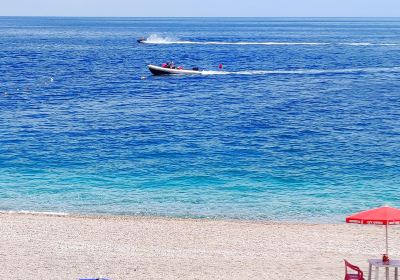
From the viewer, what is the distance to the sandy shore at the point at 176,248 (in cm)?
2109

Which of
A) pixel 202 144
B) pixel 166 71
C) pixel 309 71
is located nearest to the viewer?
pixel 202 144

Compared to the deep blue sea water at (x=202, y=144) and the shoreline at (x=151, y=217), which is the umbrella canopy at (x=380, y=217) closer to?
the shoreline at (x=151, y=217)

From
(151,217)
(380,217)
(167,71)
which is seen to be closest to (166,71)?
(167,71)

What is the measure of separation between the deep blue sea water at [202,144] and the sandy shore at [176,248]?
2.90 m

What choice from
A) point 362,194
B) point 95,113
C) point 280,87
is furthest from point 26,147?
point 280,87

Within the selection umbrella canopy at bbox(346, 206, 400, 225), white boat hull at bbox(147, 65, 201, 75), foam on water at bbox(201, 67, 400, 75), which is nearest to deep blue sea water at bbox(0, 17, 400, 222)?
white boat hull at bbox(147, 65, 201, 75)

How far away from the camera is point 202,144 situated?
145 feet

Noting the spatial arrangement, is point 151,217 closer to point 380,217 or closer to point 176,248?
point 176,248

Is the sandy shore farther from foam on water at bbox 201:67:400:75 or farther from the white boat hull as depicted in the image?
foam on water at bbox 201:67:400:75

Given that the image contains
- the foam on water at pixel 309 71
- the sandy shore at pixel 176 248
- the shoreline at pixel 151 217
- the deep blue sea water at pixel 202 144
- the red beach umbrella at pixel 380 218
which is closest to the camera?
the red beach umbrella at pixel 380 218

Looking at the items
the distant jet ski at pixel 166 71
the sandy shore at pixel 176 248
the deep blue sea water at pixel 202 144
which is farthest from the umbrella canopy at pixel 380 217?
the distant jet ski at pixel 166 71

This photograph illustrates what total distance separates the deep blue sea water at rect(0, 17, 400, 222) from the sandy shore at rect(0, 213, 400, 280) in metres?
2.90

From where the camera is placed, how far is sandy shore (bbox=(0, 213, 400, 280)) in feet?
69.2

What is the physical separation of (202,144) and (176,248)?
68.2 feet
